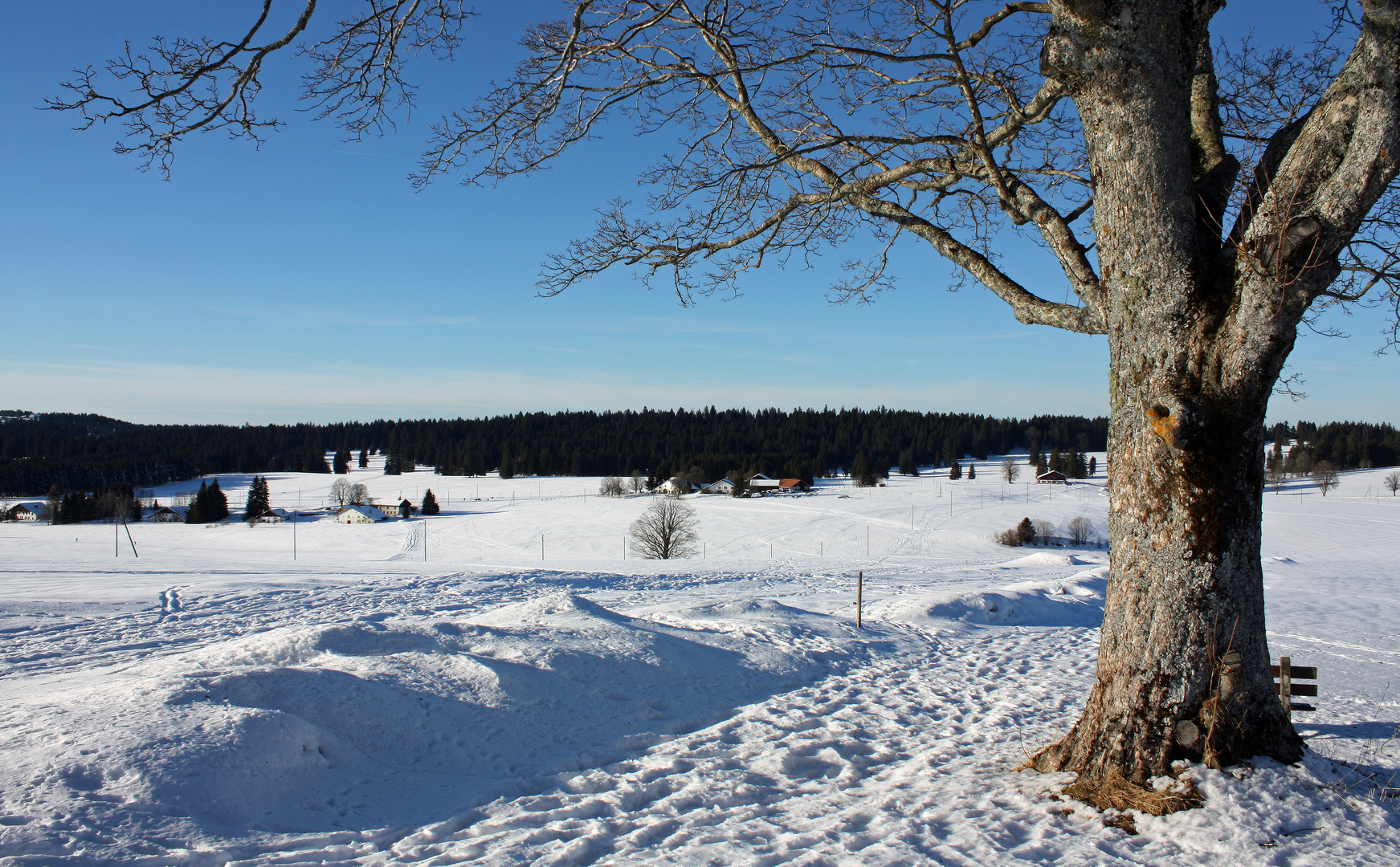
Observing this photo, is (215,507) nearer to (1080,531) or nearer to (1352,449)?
(1080,531)

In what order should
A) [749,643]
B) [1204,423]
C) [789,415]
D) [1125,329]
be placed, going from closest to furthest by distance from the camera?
[1204,423] → [1125,329] → [749,643] → [789,415]

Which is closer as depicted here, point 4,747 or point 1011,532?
point 4,747

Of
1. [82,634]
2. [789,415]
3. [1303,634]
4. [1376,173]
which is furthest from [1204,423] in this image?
[789,415]

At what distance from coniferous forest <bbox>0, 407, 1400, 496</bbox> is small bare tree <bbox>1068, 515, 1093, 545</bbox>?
40103mm

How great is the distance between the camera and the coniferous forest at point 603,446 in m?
104

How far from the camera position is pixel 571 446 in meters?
124

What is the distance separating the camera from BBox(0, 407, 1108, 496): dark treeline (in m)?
104

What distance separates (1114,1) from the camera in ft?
13.3

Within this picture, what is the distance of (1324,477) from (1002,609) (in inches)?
3796

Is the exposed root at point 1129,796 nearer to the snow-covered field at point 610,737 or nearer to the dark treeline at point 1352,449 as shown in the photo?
the snow-covered field at point 610,737

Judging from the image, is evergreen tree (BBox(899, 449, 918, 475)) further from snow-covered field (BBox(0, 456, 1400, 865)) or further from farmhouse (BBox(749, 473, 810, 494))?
snow-covered field (BBox(0, 456, 1400, 865))

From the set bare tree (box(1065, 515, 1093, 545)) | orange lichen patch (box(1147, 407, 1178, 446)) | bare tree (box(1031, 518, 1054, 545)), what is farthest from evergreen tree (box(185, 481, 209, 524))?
orange lichen patch (box(1147, 407, 1178, 446))

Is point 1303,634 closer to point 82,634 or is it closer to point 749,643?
point 749,643

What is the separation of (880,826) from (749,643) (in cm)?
585
